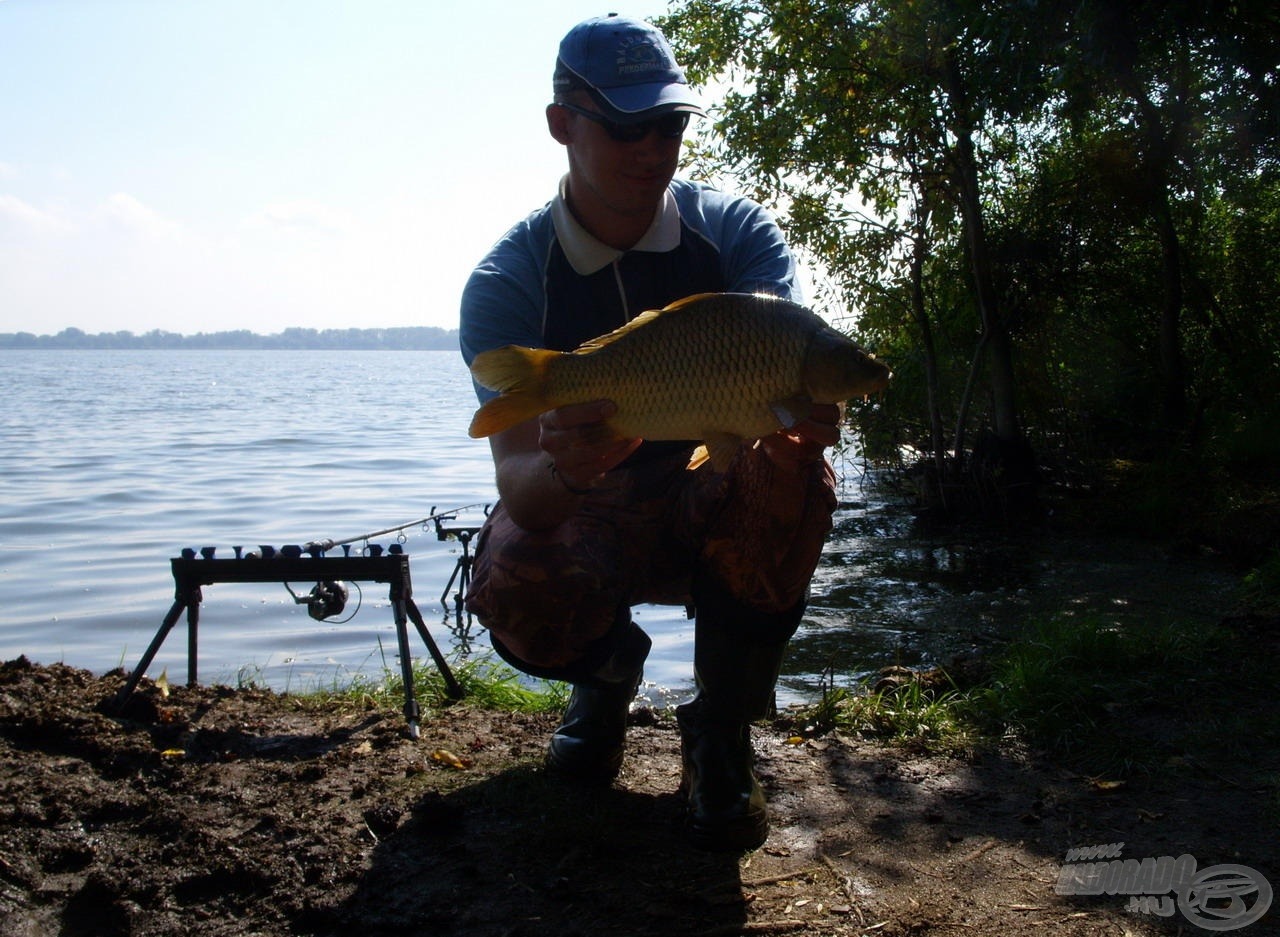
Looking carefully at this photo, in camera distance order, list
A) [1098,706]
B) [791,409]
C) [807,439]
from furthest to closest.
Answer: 1. [1098,706]
2. [807,439]
3. [791,409]

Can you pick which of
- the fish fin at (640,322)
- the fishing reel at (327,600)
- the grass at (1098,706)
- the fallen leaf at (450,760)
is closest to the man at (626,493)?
the fish fin at (640,322)

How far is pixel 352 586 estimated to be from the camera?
341 inches

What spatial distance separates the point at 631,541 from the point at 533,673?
1.26ft

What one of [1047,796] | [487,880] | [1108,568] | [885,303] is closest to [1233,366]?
[885,303]

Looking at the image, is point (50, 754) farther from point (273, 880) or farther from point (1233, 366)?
point (1233, 366)

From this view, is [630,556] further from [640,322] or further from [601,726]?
[640,322]

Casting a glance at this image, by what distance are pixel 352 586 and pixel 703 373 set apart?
22.6 feet

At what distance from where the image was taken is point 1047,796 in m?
2.74

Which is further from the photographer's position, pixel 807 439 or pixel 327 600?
pixel 327 600

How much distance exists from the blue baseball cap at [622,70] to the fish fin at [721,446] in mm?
782

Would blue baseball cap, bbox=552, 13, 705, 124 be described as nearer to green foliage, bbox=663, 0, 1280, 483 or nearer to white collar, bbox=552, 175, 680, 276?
white collar, bbox=552, 175, 680, 276

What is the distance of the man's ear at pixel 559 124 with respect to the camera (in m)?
2.76

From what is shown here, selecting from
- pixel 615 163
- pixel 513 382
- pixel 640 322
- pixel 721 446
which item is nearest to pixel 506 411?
pixel 513 382

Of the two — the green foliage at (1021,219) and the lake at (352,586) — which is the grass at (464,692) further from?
the green foliage at (1021,219)
